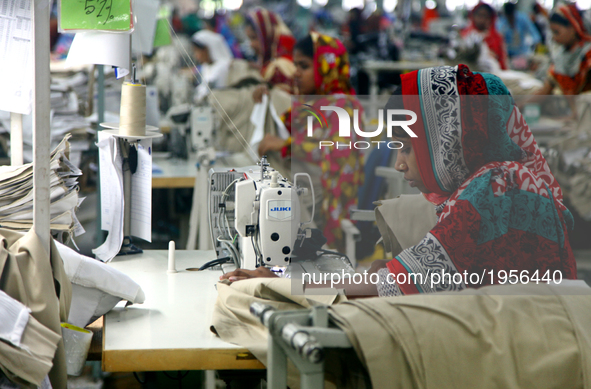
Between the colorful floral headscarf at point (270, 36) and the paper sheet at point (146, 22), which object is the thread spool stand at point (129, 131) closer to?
the paper sheet at point (146, 22)

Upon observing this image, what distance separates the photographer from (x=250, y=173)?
195cm

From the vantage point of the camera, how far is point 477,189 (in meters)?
1.20

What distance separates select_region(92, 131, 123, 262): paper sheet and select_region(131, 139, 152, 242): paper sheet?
5 cm

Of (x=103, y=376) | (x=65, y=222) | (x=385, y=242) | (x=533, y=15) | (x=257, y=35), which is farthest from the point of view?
(x=533, y=15)

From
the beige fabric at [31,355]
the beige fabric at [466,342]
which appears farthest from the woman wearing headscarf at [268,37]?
the beige fabric at [466,342]

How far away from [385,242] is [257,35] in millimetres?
5465

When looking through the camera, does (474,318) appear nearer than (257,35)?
Yes

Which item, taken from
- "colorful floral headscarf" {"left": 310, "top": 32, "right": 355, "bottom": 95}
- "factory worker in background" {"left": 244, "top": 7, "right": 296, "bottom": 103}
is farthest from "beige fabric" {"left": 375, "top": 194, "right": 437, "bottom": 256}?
"factory worker in background" {"left": 244, "top": 7, "right": 296, "bottom": 103}

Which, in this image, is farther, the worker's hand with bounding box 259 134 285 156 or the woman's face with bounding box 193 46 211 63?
the woman's face with bounding box 193 46 211 63

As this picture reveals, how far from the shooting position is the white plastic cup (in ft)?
4.25

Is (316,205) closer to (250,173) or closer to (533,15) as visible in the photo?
(250,173)

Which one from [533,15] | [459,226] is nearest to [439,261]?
[459,226]

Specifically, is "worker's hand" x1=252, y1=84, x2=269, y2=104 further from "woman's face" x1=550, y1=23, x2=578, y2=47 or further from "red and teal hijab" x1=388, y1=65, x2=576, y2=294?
"red and teal hijab" x1=388, y1=65, x2=576, y2=294

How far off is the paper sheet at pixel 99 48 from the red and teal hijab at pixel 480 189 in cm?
103
